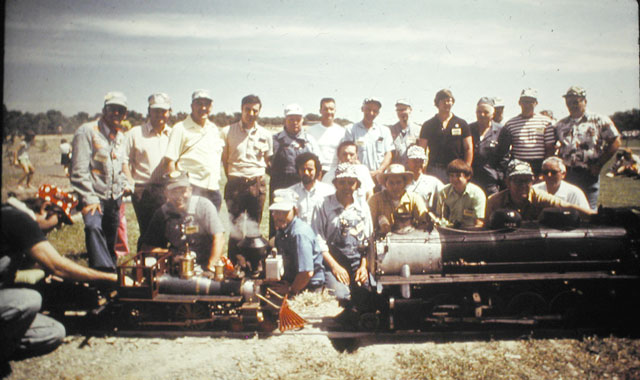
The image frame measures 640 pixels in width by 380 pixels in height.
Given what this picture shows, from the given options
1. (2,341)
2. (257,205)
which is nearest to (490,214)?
(257,205)

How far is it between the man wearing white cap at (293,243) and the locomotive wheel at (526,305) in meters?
2.56

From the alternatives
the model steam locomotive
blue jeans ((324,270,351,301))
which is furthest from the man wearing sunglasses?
the model steam locomotive

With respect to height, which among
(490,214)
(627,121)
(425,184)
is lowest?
(490,214)

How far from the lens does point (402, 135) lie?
747 centimetres

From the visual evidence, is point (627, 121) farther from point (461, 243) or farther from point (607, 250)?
point (461, 243)

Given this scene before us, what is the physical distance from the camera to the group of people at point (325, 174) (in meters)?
5.72

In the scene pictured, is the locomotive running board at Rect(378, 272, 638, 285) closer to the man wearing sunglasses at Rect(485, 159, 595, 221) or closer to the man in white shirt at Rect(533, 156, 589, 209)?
the man wearing sunglasses at Rect(485, 159, 595, 221)

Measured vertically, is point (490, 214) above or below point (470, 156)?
below

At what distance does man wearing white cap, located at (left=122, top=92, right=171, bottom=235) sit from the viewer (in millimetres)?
6336

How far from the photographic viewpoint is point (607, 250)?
16.9 feet

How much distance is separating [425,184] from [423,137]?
1.14 meters

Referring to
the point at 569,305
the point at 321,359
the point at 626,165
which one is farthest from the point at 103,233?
the point at 626,165

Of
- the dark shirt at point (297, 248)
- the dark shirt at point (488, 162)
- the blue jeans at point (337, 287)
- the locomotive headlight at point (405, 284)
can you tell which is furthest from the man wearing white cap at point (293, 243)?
the dark shirt at point (488, 162)

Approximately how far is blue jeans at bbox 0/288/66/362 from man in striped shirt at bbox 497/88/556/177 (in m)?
7.14
